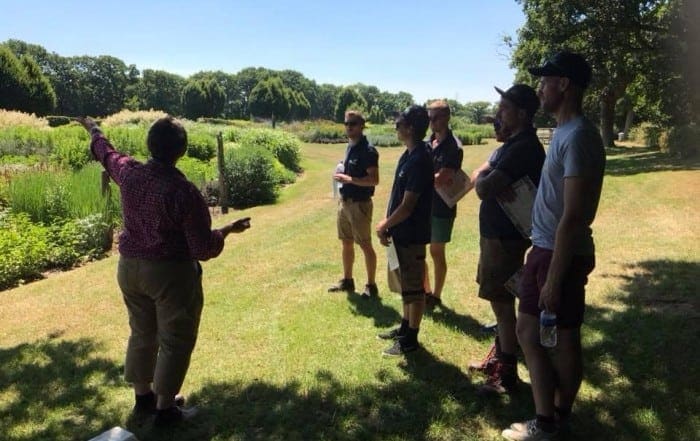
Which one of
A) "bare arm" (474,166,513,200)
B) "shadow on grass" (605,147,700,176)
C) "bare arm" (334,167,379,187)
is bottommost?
"shadow on grass" (605,147,700,176)

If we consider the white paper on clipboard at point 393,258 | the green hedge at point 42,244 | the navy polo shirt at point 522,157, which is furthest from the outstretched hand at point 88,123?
the green hedge at point 42,244

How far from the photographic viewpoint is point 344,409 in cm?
348

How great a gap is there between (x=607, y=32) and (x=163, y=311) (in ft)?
39.7

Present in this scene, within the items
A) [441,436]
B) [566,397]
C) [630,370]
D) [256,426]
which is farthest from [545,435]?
[256,426]

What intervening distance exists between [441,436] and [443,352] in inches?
47.0

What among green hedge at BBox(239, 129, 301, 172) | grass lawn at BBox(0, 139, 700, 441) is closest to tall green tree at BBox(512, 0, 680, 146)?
grass lawn at BBox(0, 139, 700, 441)

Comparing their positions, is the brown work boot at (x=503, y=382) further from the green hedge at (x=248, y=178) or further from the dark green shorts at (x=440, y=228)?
the green hedge at (x=248, y=178)

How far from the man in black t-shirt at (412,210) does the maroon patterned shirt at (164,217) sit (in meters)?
1.48

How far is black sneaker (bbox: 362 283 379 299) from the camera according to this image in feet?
A: 18.8

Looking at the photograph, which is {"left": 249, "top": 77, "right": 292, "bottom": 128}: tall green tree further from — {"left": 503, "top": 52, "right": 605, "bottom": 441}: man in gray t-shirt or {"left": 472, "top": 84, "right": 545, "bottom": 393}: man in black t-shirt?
{"left": 503, "top": 52, "right": 605, "bottom": 441}: man in gray t-shirt

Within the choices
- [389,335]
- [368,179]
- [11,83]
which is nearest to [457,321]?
[389,335]

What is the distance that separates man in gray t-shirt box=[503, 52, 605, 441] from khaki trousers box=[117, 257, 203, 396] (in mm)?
1849

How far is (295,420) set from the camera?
Result: 3373mm

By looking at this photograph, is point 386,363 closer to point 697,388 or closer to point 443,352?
point 443,352
